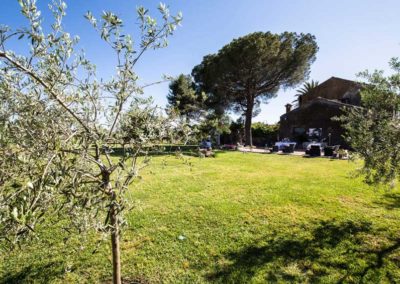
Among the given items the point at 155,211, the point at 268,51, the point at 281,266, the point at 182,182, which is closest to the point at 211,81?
the point at 268,51

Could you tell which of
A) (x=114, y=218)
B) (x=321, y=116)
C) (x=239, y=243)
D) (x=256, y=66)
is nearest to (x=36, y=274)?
(x=114, y=218)

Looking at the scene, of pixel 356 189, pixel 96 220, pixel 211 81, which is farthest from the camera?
pixel 211 81

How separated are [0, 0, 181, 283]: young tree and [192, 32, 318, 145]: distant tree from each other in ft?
75.2

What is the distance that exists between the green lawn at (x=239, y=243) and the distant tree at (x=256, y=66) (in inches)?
744

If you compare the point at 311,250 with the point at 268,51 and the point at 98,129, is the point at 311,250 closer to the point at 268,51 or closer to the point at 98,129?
the point at 98,129

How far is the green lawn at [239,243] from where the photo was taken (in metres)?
4.51

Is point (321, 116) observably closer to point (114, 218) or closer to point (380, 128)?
point (380, 128)

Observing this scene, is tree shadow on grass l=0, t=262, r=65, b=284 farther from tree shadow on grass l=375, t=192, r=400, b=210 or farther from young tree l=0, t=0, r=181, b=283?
tree shadow on grass l=375, t=192, r=400, b=210

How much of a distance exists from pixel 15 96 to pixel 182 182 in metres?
8.42

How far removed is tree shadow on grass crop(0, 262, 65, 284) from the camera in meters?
4.29

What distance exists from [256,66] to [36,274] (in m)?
27.2

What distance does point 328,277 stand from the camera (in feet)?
14.6

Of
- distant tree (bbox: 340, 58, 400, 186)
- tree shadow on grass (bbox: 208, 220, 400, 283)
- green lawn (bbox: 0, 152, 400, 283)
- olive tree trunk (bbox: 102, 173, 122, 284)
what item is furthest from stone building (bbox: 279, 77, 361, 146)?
olive tree trunk (bbox: 102, 173, 122, 284)

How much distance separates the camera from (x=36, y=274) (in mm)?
4441
